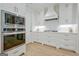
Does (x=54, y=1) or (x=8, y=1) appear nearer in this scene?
(x=8, y=1)

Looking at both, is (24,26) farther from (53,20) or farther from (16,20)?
(53,20)

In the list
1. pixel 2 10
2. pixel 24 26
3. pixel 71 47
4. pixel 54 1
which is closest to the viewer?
pixel 2 10

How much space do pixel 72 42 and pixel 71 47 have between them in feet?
0.47

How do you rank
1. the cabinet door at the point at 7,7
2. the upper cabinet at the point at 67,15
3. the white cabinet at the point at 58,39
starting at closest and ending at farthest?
the cabinet door at the point at 7,7
the white cabinet at the point at 58,39
the upper cabinet at the point at 67,15

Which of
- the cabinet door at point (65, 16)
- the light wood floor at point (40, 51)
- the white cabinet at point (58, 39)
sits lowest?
the light wood floor at point (40, 51)

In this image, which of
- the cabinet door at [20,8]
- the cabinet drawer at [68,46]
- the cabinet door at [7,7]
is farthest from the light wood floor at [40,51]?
the cabinet door at [7,7]

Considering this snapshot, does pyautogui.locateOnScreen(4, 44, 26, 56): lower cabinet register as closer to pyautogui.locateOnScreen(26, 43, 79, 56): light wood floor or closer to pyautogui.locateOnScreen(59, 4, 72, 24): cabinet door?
pyautogui.locateOnScreen(26, 43, 79, 56): light wood floor

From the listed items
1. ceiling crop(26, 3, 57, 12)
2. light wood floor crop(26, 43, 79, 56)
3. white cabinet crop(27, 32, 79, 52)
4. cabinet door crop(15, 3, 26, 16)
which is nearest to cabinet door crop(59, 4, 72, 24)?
white cabinet crop(27, 32, 79, 52)

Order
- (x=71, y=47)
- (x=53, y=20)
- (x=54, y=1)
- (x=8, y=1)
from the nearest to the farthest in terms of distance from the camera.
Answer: (x=8, y=1) → (x=54, y=1) → (x=53, y=20) → (x=71, y=47)

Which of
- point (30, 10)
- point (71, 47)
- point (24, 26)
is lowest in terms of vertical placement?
point (71, 47)

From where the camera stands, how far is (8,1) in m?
1.59

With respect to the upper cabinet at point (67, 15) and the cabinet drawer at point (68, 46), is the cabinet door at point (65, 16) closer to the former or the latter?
the upper cabinet at point (67, 15)

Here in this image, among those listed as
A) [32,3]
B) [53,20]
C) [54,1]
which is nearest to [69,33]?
[53,20]

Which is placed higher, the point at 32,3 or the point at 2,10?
the point at 32,3
